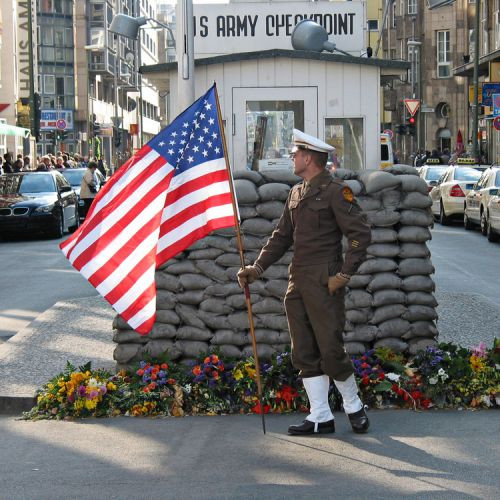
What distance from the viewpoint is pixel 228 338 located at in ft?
30.6

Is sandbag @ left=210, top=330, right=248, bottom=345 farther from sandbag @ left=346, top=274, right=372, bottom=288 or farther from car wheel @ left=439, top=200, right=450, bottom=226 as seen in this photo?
car wheel @ left=439, top=200, right=450, bottom=226

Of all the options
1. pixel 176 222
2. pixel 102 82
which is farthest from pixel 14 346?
pixel 102 82

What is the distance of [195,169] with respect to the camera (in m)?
8.20

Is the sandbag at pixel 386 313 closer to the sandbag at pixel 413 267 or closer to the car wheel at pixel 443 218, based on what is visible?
the sandbag at pixel 413 267

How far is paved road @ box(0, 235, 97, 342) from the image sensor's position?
14542 millimetres

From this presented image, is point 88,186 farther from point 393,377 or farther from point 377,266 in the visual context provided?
point 393,377

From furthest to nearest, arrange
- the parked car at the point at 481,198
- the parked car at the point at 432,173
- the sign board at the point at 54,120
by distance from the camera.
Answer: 1. the sign board at the point at 54,120
2. the parked car at the point at 432,173
3. the parked car at the point at 481,198

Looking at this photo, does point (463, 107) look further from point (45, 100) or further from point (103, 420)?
point (103, 420)

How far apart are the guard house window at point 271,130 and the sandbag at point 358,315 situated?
5351 mm

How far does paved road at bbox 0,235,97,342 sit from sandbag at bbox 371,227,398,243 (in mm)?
4717

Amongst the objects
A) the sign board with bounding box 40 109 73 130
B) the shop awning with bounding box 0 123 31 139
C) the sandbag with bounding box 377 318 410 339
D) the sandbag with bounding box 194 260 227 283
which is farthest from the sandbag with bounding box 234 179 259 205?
the sign board with bounding box 40 109 73 130

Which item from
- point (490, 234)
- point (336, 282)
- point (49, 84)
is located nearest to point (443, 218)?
point (490, 234)

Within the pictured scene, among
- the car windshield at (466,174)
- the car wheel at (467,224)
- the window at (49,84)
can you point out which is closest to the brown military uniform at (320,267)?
the car wheel at (467,224)

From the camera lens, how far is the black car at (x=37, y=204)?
27141mm
